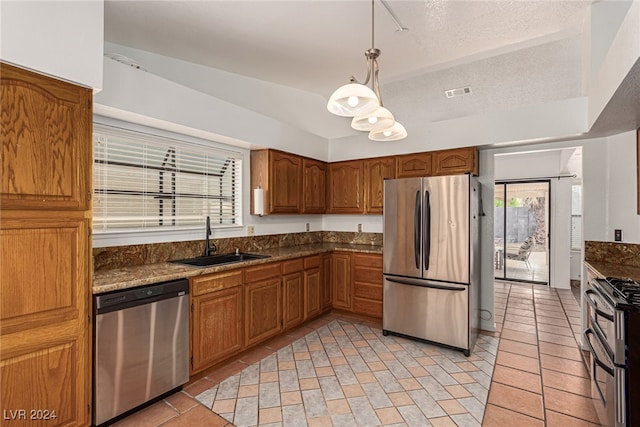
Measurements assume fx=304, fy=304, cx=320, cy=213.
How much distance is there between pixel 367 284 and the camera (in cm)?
392

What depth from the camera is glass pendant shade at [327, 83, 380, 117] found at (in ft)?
5.97

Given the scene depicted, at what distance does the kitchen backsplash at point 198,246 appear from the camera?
2539 mm

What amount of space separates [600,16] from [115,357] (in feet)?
15.2

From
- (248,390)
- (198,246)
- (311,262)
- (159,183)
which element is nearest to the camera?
(248,390)

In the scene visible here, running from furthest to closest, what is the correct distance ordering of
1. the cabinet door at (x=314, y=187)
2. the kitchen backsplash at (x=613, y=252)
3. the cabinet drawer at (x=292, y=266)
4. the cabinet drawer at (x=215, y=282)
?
the cabinet door at (x=314, y=187) → the cabinet drawer at (x=292, y=266) → the kitchen backsplash at (x=613, y=252) → the cabinet drawer at (x=215, y=282)

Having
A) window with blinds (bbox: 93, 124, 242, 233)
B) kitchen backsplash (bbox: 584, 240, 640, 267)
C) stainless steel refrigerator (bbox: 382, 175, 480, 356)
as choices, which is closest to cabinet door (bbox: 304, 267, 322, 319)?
stainless steel refrigerator (bbox: 382, 175, 480, 356)

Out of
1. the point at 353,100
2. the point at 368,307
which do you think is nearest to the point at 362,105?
the point at 353,100

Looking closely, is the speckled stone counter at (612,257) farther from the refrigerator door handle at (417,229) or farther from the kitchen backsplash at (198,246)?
the kitchen backsplash at (198,246)

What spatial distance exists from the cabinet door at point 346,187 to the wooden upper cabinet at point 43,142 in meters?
3.20

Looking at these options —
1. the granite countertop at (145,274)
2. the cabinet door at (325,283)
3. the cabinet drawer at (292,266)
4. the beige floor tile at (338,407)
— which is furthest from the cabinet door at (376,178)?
the beige floor tile at (338,407)

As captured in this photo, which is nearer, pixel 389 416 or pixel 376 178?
pixel 389 416

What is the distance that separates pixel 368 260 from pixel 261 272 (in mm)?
1463

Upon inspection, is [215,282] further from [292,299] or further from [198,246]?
[292,299]

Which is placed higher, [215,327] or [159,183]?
[159,183]
